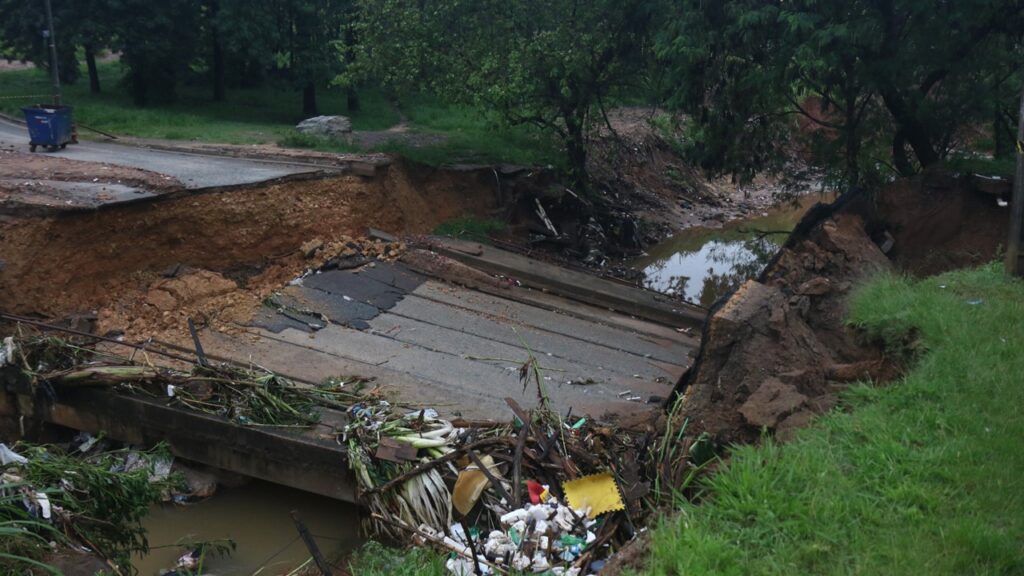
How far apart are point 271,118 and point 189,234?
38.0 feet

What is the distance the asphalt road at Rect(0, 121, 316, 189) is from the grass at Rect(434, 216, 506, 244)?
2.75 meters

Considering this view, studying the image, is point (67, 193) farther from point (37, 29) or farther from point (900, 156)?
point (37, 29)

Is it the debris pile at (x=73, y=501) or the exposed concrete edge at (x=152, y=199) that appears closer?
the debris pile at (x=73, y=501)

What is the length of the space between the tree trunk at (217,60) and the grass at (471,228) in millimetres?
9838

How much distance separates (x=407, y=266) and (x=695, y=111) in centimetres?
506

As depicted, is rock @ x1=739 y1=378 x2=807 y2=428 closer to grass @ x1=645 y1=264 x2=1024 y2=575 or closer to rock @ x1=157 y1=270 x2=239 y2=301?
grass @ x1=645 y1=264 x2=1024 y2=575

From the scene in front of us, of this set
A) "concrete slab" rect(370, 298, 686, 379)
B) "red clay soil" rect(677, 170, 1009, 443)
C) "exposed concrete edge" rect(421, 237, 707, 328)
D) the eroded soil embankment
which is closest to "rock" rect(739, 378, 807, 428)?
"red clay soil" rect(677, 170, 1009, 443)

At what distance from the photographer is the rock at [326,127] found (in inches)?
735

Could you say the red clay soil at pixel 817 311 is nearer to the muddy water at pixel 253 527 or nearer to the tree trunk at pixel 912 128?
the tree trunk at pixel 912 128

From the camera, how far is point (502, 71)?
52.9 ft

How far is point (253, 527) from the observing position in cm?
890

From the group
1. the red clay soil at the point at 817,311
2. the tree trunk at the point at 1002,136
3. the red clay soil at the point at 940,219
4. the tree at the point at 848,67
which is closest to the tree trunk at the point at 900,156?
the tree at the point at 848,67

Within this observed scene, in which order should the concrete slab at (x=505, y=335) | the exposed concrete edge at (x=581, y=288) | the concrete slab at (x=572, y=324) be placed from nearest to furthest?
the concrete slab at (x=505, y=335) → the concrete slab at (x=572, y=324) → the exposed concrete edge at (x=581, y=288)

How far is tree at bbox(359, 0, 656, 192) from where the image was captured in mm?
15789
